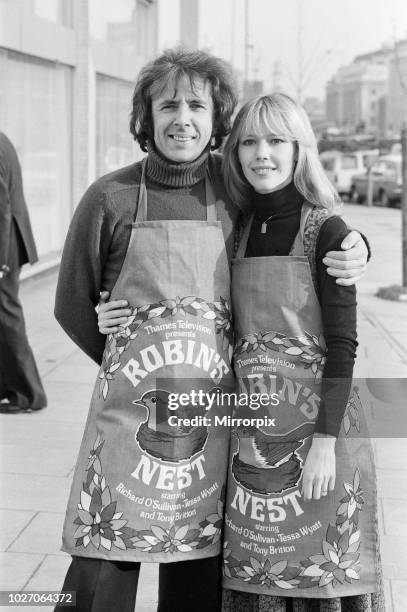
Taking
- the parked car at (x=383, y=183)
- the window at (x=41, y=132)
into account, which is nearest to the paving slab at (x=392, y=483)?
the window at (x=41, y=132)

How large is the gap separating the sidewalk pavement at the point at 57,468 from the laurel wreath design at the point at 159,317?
3.78ft

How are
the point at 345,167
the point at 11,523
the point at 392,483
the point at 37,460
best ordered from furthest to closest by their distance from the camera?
1. the point at 345,167
2. the point at 37,460
3. the point at 392,483
4. the point at 11,523

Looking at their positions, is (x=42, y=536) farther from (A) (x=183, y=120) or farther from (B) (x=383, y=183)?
(B) (x=383, y=183)

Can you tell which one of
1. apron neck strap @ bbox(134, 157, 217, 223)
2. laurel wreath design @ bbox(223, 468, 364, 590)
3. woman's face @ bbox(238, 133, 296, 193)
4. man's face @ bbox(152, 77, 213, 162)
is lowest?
laurel wreath design @ bbox(223, 468, 364, 590)

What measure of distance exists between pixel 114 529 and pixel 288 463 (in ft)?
1.51

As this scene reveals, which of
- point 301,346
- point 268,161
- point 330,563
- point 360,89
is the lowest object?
point 330,563

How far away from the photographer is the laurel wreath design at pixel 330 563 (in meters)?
2.42

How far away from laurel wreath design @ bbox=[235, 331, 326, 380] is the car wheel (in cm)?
2623

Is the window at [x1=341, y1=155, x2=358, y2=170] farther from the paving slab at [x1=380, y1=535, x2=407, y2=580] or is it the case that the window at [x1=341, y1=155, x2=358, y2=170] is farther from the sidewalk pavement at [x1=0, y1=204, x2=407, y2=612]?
the paving slab at [x1=380, y1=535, x2=407, y2=580]

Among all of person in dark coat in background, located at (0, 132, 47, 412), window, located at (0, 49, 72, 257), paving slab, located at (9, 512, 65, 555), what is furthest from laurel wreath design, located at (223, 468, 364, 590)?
window, located at (0, 49, 72, 257)

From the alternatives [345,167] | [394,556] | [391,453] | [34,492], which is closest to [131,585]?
[394,556]

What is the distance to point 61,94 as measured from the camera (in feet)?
40.7

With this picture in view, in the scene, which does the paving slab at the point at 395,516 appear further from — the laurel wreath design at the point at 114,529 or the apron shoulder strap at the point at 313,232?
the apron shoulder strap at the point at 313,232

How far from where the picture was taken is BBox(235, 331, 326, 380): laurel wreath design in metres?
2.40
